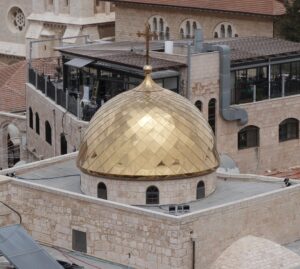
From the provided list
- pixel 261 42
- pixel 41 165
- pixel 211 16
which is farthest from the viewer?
pixel 211 16

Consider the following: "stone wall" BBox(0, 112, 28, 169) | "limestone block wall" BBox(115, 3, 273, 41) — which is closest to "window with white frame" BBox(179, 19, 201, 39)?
"limestone block wall" BBox(115, 3, 273, 41)

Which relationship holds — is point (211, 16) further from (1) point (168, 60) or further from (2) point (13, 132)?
(1) point (168, 60)

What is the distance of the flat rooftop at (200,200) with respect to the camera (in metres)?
44.5

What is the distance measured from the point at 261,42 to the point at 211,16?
11.5 meters

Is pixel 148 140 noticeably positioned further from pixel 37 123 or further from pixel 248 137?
pixel 37 123

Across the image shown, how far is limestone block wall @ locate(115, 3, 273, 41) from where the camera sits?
73500 mm

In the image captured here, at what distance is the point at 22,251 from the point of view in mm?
42594

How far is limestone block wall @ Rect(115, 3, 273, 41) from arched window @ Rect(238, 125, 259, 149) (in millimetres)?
12786


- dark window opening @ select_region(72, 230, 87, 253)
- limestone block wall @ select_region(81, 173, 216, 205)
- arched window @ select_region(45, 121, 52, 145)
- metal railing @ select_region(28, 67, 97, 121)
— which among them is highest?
metal railing @ select_region(28, 67, 97, 121)

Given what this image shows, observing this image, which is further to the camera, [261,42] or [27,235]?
[261,42]

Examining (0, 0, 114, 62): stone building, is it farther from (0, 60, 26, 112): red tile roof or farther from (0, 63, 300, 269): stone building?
(0, 63, 300, 269): stone building

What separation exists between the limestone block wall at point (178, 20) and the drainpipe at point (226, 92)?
13838 mm

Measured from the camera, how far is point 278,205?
4478 cm

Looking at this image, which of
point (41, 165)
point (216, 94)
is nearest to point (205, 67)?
point (216, 94)
